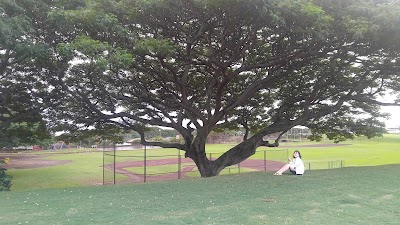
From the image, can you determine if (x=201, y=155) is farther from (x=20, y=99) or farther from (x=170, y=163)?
(x=170, y=163)

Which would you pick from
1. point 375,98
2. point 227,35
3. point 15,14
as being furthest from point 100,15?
point 375,98

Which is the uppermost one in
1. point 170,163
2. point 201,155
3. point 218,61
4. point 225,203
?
point 218,61

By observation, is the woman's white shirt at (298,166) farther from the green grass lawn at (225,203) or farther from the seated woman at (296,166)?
the green grass lawn at (225,203)

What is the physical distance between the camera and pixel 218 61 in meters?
14.4

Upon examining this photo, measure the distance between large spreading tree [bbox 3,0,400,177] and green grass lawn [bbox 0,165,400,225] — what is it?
3.35m

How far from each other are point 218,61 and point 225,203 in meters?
7.60

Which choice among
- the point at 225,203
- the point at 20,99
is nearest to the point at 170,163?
the point at 20,99

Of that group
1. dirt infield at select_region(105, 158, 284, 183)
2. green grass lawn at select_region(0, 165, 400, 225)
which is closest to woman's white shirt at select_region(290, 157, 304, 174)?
green grass lawn at select_region(0, 165, 400, 225)

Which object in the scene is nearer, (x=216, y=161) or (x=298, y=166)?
(x=298, y=166)

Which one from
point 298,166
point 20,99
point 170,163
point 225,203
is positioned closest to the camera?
point 225,203

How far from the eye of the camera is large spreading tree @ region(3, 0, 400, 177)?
1055 centimetres

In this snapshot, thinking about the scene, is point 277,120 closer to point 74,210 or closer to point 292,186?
point 292,186

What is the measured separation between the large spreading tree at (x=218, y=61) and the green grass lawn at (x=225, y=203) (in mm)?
3348

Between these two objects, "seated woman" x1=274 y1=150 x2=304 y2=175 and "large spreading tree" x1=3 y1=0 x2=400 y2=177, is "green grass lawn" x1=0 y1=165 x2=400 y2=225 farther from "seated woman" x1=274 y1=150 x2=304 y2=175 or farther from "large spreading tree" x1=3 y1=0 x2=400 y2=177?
"large spreading tree" x1=3 y1=0 x2=400 y2=177
